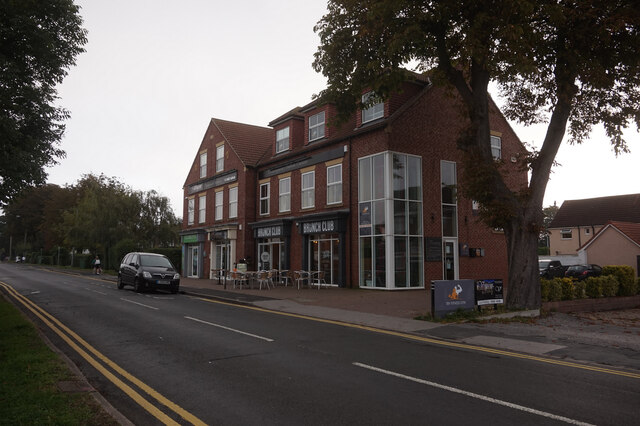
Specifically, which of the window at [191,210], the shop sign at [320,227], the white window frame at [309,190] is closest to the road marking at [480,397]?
the shop sign at [320,227]

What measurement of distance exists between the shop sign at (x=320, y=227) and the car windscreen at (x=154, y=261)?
739 cm

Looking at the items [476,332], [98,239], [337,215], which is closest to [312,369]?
[476,332]

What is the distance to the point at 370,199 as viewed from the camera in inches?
864

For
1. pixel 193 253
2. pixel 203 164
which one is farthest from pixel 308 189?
pixel 193 253

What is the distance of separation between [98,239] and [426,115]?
107 ft

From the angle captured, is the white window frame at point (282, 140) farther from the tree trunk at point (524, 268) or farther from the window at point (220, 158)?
the tree trunk at point (524, 268)

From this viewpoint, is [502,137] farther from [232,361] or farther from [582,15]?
[232,361]

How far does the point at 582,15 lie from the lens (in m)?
12.1

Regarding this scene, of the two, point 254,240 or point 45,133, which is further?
point 254,240

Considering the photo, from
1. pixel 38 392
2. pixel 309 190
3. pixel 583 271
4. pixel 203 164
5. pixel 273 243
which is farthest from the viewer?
pixel 203 164

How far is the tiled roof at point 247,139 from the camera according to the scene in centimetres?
3175

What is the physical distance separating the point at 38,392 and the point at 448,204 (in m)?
21.1

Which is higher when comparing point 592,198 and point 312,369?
point 592,198

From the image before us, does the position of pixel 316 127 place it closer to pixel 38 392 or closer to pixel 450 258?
pixel 450 258
